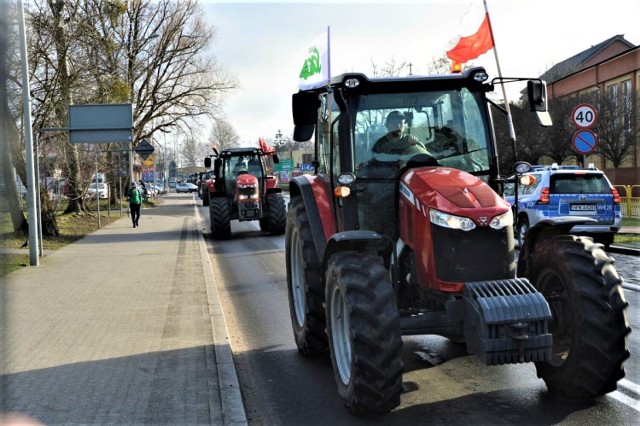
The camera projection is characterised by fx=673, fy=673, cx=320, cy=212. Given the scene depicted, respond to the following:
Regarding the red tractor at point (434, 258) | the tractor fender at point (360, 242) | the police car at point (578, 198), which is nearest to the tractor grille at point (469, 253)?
the red tractor at point (434, 258)

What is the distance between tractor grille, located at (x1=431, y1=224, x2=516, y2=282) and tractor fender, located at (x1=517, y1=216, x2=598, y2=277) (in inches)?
19.6

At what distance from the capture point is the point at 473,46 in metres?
8.14

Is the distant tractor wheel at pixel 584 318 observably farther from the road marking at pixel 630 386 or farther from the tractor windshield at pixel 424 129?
the tractor windshield at pixel 424 129

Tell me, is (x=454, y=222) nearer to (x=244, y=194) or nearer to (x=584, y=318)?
(x=584, y=318)

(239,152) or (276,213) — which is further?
(239,152)

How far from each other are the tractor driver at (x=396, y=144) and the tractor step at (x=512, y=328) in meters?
1.58

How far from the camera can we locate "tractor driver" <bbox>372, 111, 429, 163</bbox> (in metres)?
5.55

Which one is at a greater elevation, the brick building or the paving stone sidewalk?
the brick building

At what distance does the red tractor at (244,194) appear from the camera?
2006cm

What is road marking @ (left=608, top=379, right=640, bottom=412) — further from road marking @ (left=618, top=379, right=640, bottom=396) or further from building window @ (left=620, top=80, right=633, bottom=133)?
building window @ (left=620, top=80, right=633, bottom=133)

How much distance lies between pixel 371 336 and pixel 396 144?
1845 millimetres

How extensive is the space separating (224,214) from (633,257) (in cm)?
1115

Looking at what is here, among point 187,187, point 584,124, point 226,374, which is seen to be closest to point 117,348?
point 226,374

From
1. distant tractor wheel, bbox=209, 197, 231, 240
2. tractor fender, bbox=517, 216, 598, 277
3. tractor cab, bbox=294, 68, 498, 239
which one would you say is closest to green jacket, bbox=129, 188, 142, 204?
distant tractor wheel, bbox=209, 197, 231, 240
